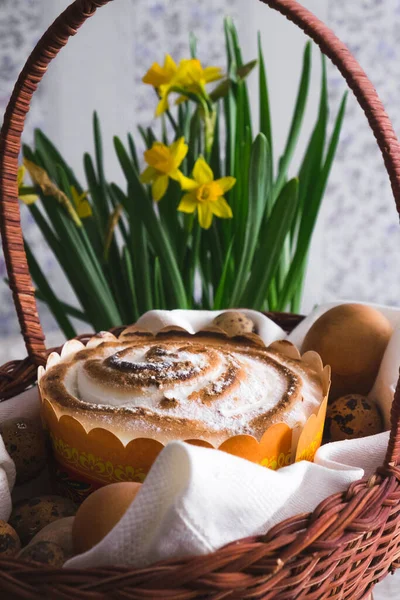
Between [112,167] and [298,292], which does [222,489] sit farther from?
[112,167]

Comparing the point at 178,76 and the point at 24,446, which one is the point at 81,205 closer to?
the point at 178,76

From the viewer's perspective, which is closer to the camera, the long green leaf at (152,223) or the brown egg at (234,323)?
the brown egg at (234,323)

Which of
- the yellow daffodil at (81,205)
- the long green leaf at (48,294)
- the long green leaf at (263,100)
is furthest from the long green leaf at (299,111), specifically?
the long green leaf at (48,294)

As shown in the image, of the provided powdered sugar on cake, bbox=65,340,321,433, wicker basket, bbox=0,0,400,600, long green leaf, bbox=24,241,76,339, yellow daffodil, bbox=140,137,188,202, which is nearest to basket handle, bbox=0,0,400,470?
wicker basket, bbox=0,0,400,600

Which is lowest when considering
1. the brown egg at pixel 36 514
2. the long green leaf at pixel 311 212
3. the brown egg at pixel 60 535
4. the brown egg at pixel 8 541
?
the brown egg at pixel 36 514

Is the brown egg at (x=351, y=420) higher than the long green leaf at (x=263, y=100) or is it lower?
lower

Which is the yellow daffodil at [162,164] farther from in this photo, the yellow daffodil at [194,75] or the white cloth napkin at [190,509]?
the white cloth napkin at [190,509]

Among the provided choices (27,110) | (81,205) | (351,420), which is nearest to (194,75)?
(81,205)
